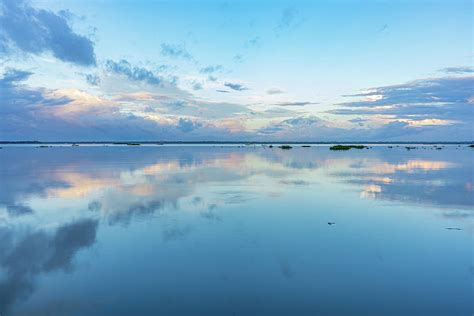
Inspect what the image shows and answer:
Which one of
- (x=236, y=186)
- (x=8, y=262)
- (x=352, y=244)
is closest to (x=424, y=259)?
(x=352, y=244)

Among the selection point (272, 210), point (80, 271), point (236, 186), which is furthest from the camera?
point (236, 186)

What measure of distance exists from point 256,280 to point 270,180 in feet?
71.6

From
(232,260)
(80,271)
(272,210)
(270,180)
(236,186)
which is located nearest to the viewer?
(80,271)

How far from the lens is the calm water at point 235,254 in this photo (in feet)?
28.1

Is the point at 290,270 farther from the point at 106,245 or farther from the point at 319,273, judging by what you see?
the point at 106,245

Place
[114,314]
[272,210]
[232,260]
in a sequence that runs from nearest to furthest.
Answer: [114,314]
[232,260]
[272,210]

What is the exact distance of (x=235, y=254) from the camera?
1180cm

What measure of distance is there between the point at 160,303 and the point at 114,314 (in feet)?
3.24

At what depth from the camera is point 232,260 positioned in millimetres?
11234

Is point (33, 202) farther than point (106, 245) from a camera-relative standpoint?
Yes

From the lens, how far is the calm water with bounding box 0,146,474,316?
8562 mm

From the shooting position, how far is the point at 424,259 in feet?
37.8

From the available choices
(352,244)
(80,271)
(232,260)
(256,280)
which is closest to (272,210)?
(352,244)

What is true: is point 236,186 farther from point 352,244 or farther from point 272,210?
point 352,244
